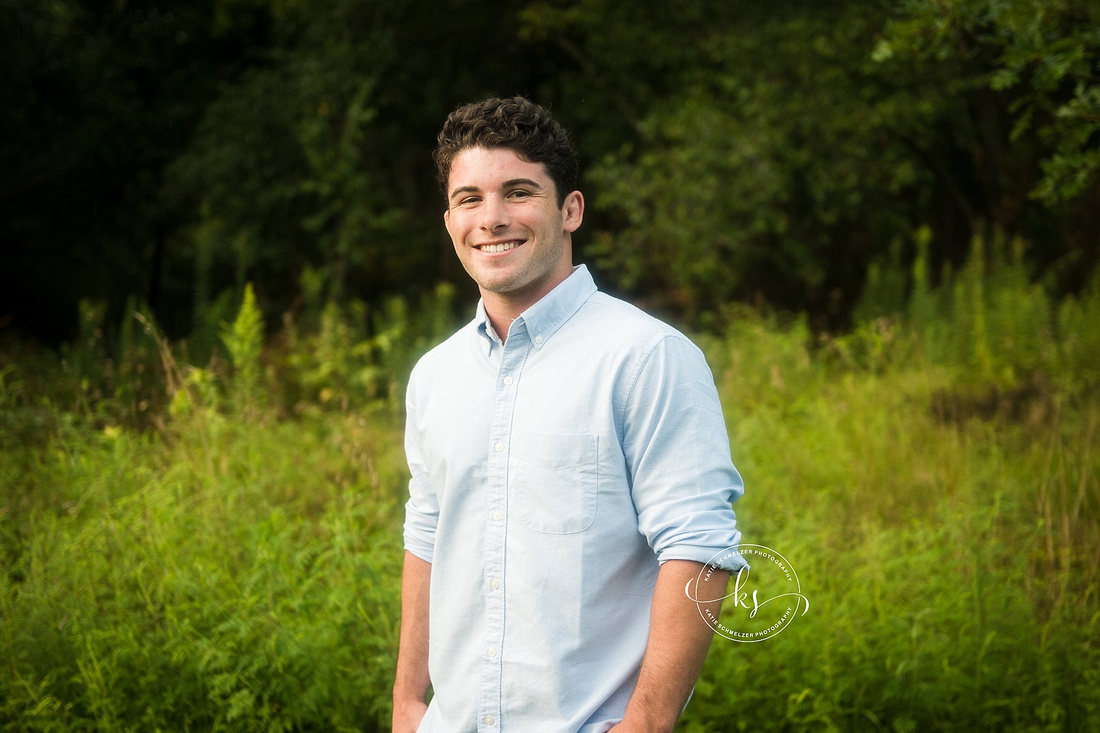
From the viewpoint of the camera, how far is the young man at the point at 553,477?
1621mm

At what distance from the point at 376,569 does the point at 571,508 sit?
1.94 m

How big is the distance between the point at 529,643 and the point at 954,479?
11.3ft

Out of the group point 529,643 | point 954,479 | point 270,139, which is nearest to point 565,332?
point 529,643

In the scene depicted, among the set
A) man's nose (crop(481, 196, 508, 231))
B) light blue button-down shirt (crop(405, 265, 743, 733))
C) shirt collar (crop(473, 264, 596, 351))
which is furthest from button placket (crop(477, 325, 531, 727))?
man's nose (crop(481, 196, 508, 231))

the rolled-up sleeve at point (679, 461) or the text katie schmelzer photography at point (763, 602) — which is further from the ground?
the rolled-up sleeve at point (679, 461)

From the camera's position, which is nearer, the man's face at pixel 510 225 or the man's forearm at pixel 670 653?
the man's forearm at pixel 670 653

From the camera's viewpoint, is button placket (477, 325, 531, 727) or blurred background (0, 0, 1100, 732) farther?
blurred background (0, 0, 1100, 732)

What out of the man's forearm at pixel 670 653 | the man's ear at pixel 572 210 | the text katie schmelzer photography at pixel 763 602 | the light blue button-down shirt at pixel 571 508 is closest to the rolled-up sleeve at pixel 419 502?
the light blue button-down shirt at pixel 571 508

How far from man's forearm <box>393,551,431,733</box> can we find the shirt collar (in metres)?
0.65

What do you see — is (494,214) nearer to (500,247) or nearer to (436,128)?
(500,247)

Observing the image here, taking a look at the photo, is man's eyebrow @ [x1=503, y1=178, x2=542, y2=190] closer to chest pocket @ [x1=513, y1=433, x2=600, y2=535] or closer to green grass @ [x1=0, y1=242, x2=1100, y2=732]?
chest pocket @ [x1=513, y1=433, x2=600, y2=535]

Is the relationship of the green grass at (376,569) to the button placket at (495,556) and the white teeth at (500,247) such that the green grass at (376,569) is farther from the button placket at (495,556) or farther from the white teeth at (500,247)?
the white teeth at (500,247)

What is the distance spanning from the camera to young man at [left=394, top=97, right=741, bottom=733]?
5.32 feet

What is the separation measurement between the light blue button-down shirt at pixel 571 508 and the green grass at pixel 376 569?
Result: 55.8 inches
